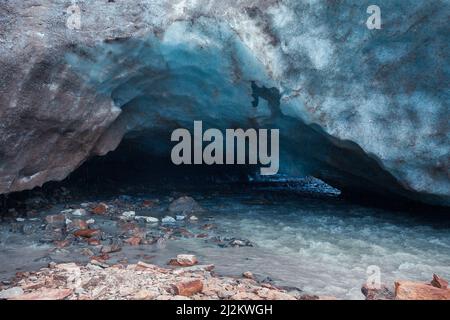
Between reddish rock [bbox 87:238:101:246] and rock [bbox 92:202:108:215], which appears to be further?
rock [bbox 92:202:108:215]

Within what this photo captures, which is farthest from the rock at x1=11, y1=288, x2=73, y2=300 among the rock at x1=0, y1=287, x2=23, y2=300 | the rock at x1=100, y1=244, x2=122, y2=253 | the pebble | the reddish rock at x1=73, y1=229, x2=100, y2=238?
the pebble

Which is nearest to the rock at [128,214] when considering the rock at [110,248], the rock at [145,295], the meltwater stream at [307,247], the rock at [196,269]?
the meltwater stream at [307,247]

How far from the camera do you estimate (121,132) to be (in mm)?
6340

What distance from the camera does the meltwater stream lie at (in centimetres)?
350

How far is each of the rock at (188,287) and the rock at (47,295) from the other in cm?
73

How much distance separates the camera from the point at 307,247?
4383mm

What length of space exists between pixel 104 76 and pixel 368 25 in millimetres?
3238

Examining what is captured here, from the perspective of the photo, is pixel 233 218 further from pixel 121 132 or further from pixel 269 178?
pixel 269 178

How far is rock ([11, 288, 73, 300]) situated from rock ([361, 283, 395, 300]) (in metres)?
2.13

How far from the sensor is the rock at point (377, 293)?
296 cm

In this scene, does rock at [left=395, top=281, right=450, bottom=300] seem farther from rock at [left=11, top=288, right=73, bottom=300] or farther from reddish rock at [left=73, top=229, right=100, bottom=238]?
reddish rock at [left=73, top=229, right=100, bottom=238]

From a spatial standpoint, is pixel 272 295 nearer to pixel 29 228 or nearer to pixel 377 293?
pixel 377 293

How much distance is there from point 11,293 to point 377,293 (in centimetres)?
262
